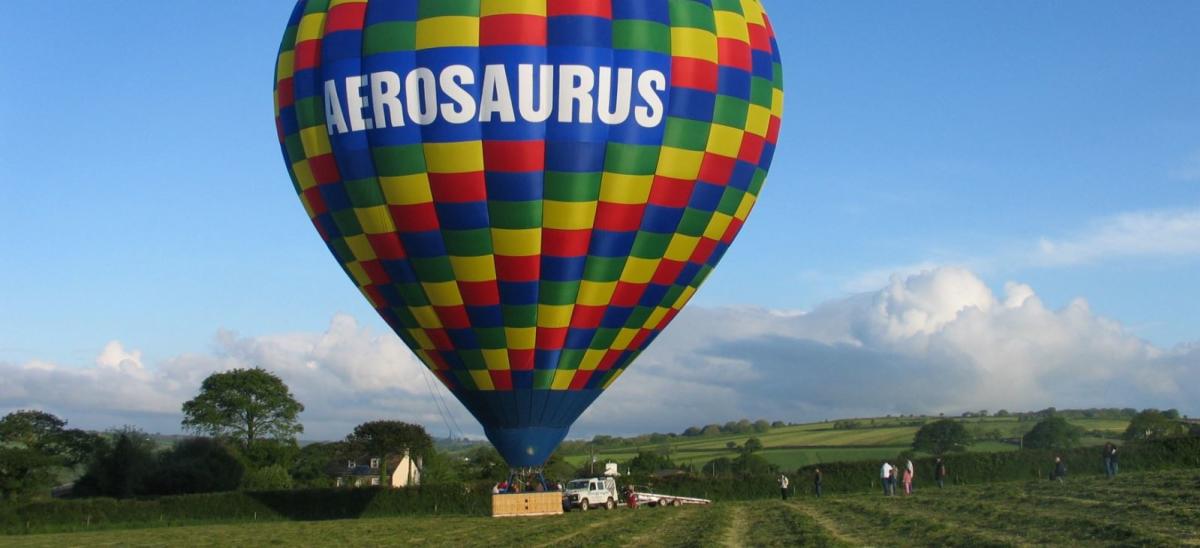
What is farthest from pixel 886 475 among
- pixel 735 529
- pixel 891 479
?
pixel 735 529

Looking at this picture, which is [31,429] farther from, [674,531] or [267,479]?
[674,531]

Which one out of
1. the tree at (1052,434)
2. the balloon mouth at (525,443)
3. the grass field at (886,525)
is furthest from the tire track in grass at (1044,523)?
the tree at (1052,434)

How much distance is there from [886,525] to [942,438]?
70158 mm

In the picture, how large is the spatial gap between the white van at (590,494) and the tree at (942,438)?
5108 cm

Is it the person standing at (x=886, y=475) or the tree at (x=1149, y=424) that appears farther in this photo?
the tree at (x=1149, y=424)

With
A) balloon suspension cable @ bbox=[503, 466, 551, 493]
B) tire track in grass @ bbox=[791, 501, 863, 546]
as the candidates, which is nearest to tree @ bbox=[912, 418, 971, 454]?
tire track in grass @ bbox=[791, 501, 863, 546]

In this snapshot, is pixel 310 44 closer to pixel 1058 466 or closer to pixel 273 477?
pixel 1058 466

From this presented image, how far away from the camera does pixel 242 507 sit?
53.1m

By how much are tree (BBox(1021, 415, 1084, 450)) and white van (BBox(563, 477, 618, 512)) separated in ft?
167

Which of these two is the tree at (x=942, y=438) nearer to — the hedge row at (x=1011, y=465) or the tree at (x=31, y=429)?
the hedge row at (x=1011, y=465)

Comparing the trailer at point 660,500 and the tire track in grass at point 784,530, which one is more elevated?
the trailer at point 660,500

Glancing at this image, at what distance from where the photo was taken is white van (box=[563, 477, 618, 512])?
4191cm

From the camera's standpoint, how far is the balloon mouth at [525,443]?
99.5ft

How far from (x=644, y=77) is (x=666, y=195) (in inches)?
112
